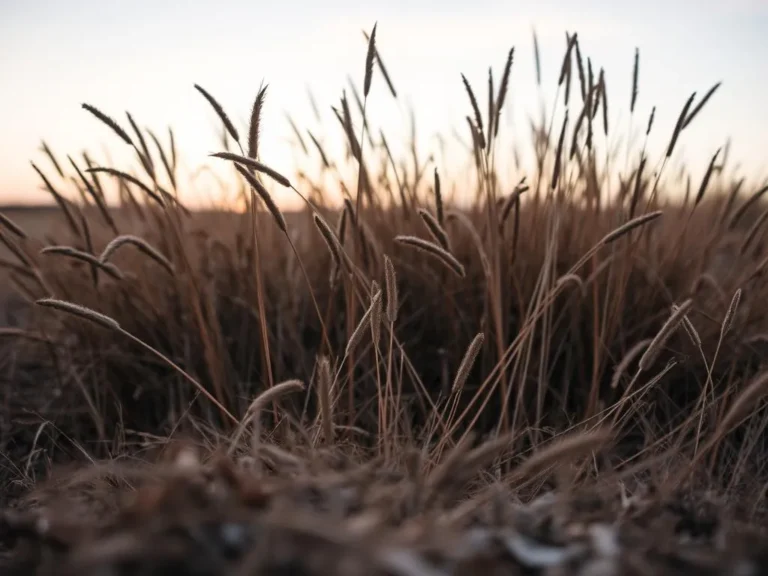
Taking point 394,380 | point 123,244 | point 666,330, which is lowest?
point 394,380

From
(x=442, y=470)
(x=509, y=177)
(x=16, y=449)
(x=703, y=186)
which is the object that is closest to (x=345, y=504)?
(x=442, y=470)

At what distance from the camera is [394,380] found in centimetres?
219

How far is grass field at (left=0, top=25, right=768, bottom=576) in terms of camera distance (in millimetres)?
777

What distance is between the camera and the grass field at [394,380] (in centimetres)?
78

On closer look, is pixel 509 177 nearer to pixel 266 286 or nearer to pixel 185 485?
pixel 266 286

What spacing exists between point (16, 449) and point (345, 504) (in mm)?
1542

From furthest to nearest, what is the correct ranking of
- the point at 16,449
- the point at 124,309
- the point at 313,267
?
the point at 313,267
the point at 124,309
the point at 16,449

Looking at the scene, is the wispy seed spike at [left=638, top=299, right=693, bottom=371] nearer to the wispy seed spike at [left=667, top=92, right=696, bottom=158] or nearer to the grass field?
the grass field

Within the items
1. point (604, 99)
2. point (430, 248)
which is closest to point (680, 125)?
point (604, 99)

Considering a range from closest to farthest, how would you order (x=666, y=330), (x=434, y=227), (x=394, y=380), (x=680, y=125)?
1. (x=666, y=330)
2. (x=434, y=227)
3. (x=680, y=125)
4. (x=394, y=380)

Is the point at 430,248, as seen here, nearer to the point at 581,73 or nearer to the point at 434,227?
the point at 434,227

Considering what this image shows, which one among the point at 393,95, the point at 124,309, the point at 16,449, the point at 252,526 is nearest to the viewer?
the point at 252,526

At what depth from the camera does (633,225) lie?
4.17ft

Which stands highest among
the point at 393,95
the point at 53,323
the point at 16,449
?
the point at 393,95
